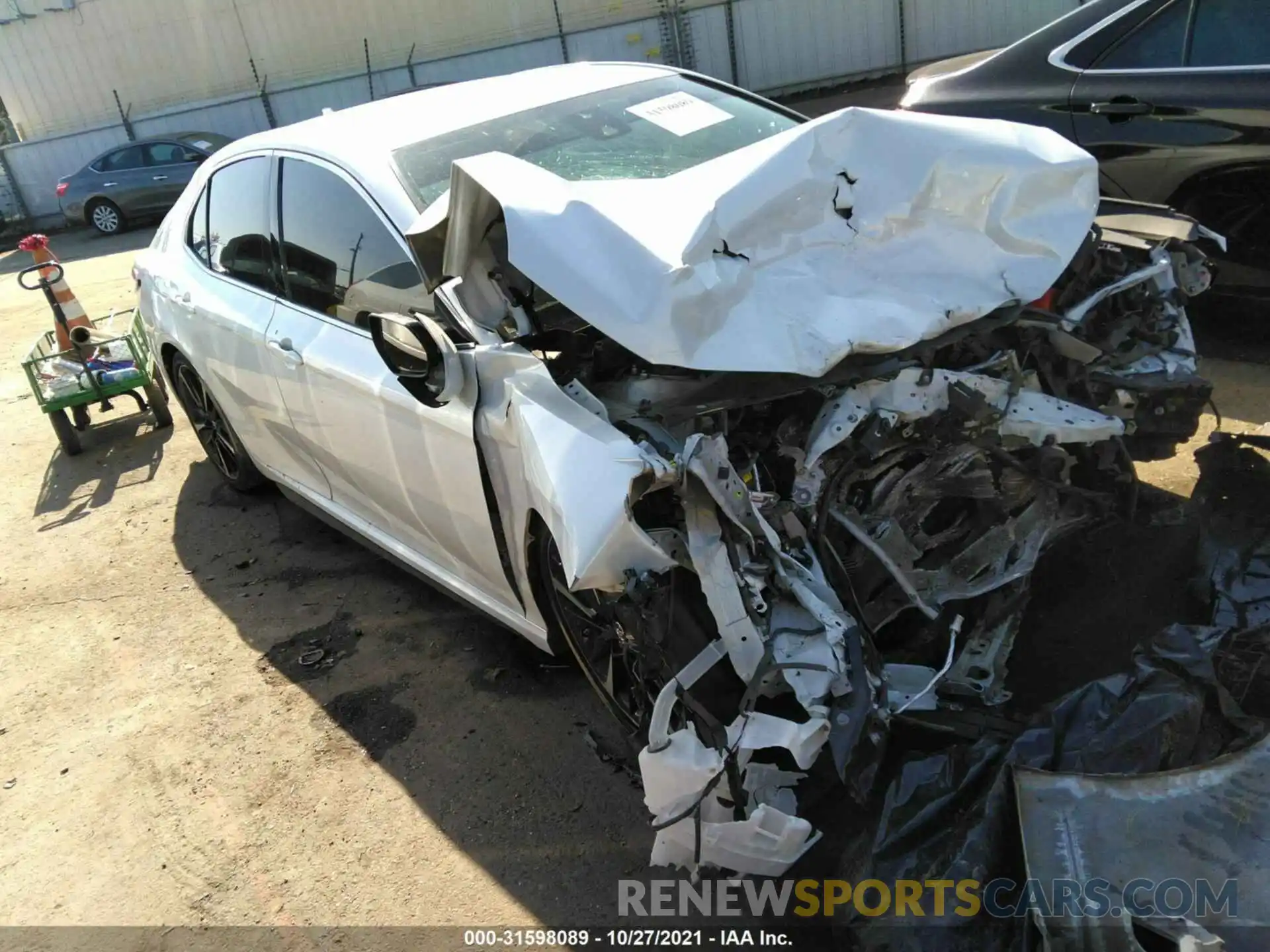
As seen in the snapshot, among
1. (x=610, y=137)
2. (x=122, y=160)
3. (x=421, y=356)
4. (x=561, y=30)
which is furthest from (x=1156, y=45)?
(x=122, y=160)

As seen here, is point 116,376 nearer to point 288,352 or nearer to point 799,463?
point 288,352

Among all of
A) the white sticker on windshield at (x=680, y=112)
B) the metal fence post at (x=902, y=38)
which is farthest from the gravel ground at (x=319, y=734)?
the metal fence post at (x=902, y=38)

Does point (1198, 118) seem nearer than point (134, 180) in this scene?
Yes

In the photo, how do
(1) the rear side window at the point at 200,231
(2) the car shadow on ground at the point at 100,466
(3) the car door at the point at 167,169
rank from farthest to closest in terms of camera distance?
(3) the car door at the point at 167,169, (2) the car shadow on ground at the point at 100,466, (1) the rear side window at the point at 200,231

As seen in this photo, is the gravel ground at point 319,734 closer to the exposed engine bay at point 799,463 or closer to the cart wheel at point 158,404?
the exposed engine bay at point 799,463

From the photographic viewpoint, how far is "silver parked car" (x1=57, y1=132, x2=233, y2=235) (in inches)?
584

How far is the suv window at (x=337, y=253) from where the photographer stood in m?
3.03

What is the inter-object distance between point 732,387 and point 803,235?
Answer: 0.54m

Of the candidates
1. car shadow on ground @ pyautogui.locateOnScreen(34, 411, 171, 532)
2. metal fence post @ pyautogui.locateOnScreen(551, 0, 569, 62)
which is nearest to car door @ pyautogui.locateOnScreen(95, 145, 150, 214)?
metal fence post @ pyautogui.locateOnScreen(551, 0, 569, 62)

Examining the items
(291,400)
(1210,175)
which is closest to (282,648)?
(291,400)

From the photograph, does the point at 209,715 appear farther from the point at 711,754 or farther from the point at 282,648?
the point at 711,754

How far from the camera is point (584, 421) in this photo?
7.53ft

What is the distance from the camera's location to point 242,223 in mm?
3947

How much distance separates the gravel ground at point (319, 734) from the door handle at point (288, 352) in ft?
3.63
